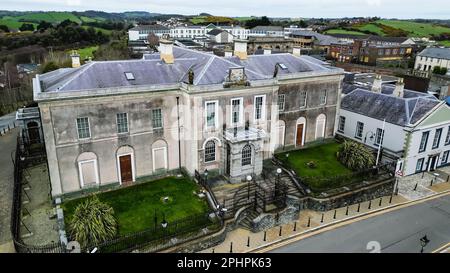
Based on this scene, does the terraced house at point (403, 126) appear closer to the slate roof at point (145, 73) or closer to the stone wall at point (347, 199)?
the stone wall at point (347, 199)

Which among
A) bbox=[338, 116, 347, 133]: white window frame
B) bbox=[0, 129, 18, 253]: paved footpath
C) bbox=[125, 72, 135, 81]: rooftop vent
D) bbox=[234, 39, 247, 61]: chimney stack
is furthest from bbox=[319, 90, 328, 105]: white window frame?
bbox=[0, 129, 18, 253]: paved footpath

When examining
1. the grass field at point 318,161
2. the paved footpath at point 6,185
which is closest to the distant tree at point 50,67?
the paved footpath at point 6,185

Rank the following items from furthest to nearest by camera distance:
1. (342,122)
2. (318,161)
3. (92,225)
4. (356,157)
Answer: (342,122) → (318,161) → (356,157) → (92,225)

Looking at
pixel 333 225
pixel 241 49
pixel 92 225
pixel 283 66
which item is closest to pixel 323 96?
pixel 283 66

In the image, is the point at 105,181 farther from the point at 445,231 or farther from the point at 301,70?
the point at 445,231

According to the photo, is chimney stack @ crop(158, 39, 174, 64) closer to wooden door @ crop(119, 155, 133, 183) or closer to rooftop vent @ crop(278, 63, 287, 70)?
wooden door @ crop(119, 155, 133, 183)


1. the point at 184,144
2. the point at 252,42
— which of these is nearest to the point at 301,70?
the point at 184,144

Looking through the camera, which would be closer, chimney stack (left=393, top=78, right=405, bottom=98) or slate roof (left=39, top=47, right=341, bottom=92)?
slate roof (left=39, top=47, right=341, bottom=92)

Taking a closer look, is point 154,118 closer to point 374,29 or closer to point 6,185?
point 6,185
